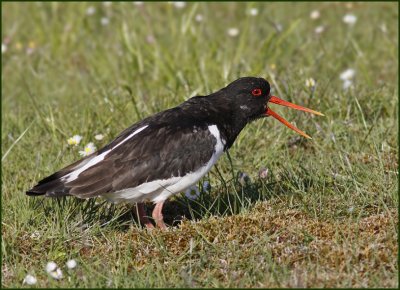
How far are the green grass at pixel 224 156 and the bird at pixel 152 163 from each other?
22 cm

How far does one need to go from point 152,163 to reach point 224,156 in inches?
51.4

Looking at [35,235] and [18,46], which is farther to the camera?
[18,46]

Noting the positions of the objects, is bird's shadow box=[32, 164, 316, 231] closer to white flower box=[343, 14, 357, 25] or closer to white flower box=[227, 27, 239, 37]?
white flower box=[227, 27, 239, 37]

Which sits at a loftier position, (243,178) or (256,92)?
(256,92)

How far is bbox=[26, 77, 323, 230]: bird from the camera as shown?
16.2 ft

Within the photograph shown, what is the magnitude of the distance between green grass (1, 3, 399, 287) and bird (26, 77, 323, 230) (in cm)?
22

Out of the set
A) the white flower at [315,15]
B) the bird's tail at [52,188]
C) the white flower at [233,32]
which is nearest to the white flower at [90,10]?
the white flower at [233,32]

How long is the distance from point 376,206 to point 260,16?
5695 mm

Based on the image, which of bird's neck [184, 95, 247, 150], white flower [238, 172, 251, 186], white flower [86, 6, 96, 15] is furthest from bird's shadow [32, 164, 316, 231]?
white flower [86, 6, 96, 15]

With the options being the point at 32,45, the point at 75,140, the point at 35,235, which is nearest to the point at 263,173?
the point at 75,140

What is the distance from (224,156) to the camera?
621 centimetres

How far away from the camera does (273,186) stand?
5.59 meters

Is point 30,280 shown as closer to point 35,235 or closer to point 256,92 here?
point 35,235

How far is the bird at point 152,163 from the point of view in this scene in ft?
16.2
